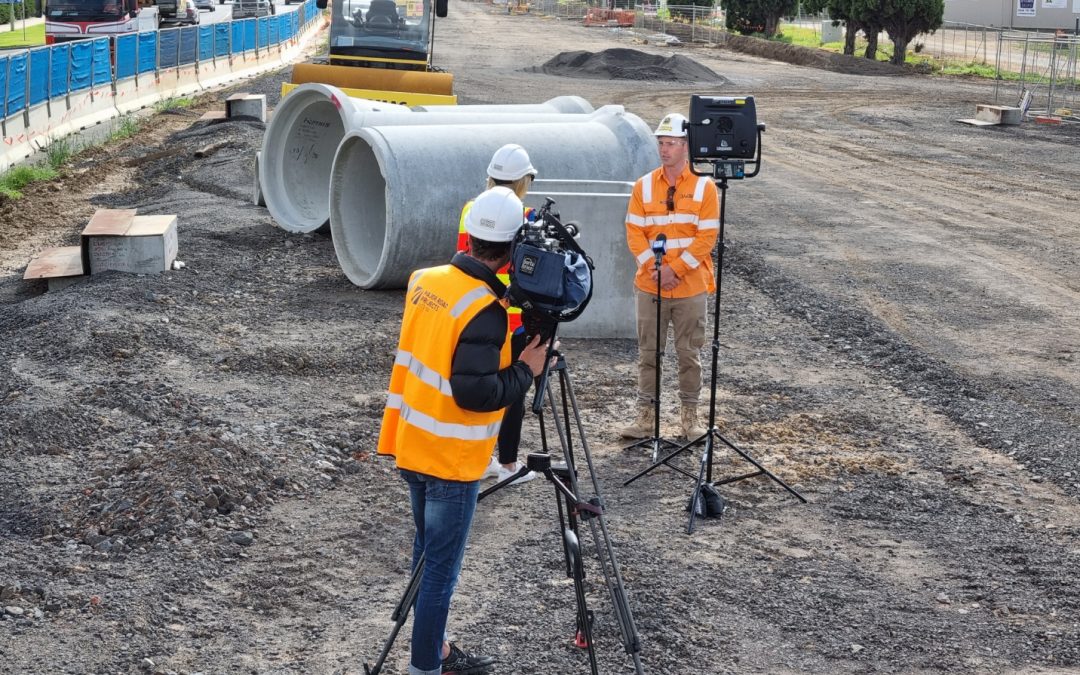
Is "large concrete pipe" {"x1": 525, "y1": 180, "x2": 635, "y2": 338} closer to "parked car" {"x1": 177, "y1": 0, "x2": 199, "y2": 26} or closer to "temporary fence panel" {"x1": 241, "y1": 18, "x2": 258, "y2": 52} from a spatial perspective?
"temporary fence panel" {"x1": 241, "y1": 18, "x2": 258, "y2": 52}

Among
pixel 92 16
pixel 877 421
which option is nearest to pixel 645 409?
pixel 877 421

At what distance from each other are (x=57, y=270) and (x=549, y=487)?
695 cm

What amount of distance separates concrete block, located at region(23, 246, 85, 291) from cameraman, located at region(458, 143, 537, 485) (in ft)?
20.3

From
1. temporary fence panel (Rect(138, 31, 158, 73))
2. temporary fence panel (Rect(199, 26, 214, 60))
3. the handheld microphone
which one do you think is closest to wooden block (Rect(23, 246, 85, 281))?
the handheld microphone

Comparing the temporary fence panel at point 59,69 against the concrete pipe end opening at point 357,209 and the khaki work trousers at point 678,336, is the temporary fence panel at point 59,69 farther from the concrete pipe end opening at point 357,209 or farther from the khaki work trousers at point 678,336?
the khaki work trousers at point 678,336

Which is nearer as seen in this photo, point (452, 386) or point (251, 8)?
point (452, 386)

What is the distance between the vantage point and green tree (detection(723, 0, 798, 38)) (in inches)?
2176

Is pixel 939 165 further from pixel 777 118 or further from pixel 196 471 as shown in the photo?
pixel 196 471

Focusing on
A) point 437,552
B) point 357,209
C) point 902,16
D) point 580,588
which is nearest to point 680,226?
point 580,588

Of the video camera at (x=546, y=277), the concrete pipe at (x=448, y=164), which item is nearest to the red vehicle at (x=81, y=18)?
the concrete pipe at (x=448, y=164)

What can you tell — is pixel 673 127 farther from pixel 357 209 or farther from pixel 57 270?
pixel 57 270

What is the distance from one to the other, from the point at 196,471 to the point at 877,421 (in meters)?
4.89

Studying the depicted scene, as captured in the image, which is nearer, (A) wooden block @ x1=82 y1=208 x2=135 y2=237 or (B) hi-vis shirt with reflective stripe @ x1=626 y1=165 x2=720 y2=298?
(B) hi-vis shirt with reflective stripe @ x1=626 y1=165 x2=720 y2=298

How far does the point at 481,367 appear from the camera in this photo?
14.5 ft
